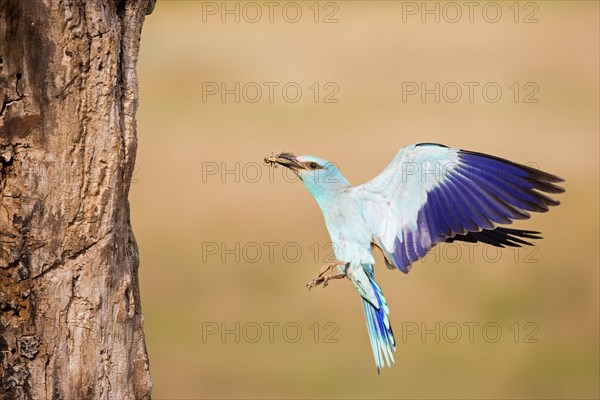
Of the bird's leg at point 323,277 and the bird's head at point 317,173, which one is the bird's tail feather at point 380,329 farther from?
the bird's head at point 317,173

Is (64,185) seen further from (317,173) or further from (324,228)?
(324,228)

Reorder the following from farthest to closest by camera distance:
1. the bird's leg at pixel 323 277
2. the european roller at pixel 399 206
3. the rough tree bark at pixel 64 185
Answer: the european roller at pixel 399 206
the bird's leg at pixel 323 277
the rough tree bark at pixel 64 185

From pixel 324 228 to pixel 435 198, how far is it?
851cm

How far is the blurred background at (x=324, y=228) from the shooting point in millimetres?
14008

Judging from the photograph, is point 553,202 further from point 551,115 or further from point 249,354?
point 551,115

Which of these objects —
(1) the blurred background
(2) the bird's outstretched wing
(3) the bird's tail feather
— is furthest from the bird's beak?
(1) the blurred background

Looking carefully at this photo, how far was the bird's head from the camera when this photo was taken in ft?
23.7

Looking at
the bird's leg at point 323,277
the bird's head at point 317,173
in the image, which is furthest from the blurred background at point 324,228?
the bird's leg at point 323,277

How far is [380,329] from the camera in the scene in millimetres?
7273

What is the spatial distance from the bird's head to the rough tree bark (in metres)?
1.55

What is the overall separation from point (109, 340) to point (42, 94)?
1.35 meters

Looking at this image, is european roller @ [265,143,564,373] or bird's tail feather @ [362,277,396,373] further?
bird's tail feather @ [362,277,396,373]

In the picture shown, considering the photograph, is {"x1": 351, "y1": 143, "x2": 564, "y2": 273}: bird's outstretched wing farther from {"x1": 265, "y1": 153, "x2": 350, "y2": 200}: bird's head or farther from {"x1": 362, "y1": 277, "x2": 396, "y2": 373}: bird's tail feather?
{"x1": 362, "y1": 277, "x2": 396, "y2": 373}: bird's tail feather

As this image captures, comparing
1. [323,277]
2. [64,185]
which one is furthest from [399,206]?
[64,185]
